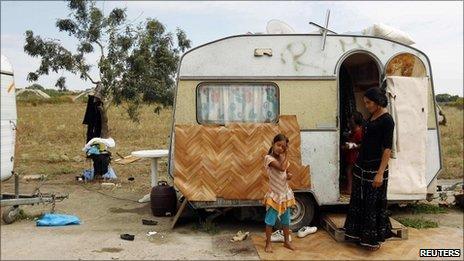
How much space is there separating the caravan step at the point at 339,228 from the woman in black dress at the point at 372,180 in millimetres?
168

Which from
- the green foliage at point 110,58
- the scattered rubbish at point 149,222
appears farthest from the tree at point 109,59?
the scattered rubbish at point 149,222

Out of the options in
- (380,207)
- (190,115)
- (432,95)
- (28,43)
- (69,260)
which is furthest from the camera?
(28,43)

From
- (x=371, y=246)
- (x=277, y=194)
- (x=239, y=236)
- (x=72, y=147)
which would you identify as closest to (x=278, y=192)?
(x=277, y=194)

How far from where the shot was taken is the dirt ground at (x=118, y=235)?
6.22 metres

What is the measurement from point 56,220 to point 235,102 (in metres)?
3.36

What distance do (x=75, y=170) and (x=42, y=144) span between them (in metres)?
6.48

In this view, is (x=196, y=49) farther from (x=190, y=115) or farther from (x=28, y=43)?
(x=28, y=43)

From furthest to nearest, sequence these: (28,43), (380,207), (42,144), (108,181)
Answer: (42,144), (28,43), (108,181), (380,207)

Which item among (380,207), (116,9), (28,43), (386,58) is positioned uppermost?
(116,9)

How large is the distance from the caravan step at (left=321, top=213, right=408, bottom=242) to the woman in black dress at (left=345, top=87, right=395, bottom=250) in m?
0.17

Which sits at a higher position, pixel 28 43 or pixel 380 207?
pixel 28 43

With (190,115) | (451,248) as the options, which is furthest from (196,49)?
(451,248)

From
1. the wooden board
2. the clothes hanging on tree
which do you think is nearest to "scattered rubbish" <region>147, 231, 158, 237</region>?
the wooden board

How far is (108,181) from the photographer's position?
11414mm
